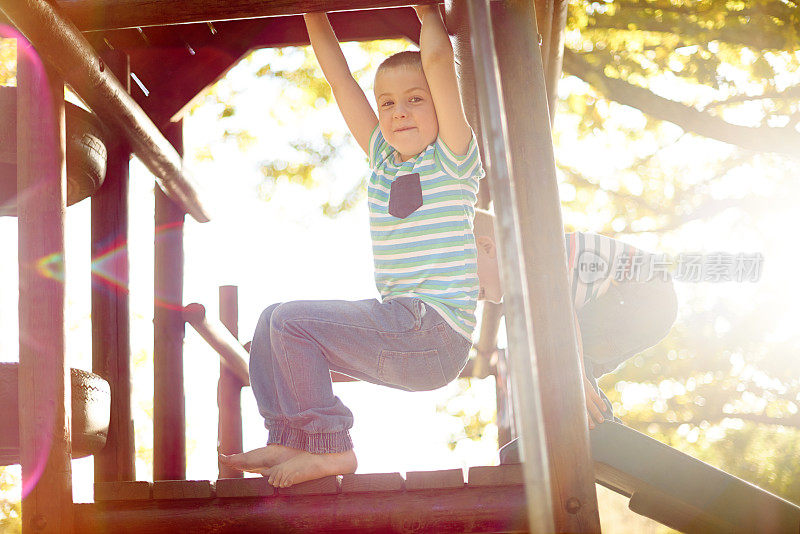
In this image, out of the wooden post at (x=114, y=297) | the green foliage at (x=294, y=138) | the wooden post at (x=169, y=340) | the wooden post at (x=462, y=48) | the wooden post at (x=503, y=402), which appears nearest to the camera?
the wooden post at (x=462, y=48)

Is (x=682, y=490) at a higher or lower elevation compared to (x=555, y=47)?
lower

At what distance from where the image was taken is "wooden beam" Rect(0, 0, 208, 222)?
1997 millimetres

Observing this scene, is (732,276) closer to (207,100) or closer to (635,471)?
(207,100)

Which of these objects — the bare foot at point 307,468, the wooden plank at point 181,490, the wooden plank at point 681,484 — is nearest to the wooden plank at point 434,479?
the bare foot at point 307,468

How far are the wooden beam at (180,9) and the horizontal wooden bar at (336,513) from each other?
50.4 inches

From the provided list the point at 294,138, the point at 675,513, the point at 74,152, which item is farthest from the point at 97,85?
the point at 294,138

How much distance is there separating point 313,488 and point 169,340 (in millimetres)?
1640

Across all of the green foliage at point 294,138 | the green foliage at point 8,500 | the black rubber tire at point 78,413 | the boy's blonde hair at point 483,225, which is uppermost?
the green foliage at point 294,138

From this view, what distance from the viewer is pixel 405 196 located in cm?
248

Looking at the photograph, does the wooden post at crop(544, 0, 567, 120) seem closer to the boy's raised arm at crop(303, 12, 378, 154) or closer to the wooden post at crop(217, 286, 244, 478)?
the boy's raised arm at crop(303, 12, 378, 154)

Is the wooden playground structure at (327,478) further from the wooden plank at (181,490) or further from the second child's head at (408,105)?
the second child's head at (408,105)

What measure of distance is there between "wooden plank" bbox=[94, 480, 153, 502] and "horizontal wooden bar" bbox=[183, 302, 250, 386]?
1.02m

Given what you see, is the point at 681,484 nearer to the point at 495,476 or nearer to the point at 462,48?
the point at 495,476

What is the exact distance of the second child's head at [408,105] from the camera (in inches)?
99.1
